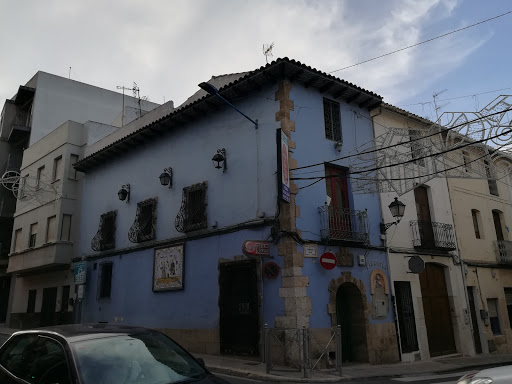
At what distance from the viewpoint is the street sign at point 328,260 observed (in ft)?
36.2

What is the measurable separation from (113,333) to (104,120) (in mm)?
26330

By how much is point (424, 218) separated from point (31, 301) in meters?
20.3

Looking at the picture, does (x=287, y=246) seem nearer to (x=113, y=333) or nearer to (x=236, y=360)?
(x=236, y=360)

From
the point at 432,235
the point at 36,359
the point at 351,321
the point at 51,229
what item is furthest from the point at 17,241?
the point at 36,359

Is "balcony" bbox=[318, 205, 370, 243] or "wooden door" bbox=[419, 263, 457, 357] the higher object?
"balcony" bbox=[318, 205, 370, 243]

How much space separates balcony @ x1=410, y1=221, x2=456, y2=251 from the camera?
46.5 ft

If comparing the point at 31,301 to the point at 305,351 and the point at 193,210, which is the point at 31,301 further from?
the point at 305,351

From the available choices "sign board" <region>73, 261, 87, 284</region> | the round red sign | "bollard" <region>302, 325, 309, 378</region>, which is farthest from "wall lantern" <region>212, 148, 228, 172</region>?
"sign board" <region>73, 261, 87, 284</region>

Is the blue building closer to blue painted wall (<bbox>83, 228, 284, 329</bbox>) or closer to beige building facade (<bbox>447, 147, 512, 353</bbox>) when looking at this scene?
blue painted wall (<bbox>83, 228, 284, 329</bbox>)

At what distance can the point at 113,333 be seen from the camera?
153 inches

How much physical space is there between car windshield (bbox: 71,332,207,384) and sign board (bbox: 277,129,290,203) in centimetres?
693

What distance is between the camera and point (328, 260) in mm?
11133

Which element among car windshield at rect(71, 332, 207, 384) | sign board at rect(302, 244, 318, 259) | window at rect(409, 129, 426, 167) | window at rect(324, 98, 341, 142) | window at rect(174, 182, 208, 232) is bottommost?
car windshield at rect(71, 332, 207, 384)

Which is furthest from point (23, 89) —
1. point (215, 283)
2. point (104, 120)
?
point (215, 283)
